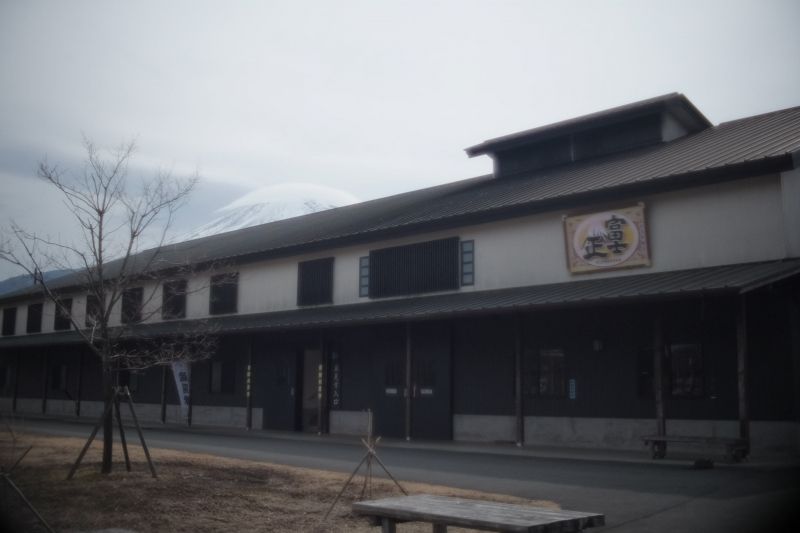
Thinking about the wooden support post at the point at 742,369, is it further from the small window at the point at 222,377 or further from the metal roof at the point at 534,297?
the small window at the point at 222,377

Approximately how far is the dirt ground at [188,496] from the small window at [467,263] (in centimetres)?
946

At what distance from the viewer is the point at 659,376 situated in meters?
16.6

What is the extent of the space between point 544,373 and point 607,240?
364 centimetres

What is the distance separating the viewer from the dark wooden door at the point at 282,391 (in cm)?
2591

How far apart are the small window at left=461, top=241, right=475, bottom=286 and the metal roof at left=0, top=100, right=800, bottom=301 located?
70 centimetres

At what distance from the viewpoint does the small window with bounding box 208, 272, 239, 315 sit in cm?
3033

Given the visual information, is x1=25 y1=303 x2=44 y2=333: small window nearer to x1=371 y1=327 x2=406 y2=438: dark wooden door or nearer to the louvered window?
the louvered window

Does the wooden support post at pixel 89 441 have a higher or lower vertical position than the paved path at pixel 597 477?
higher

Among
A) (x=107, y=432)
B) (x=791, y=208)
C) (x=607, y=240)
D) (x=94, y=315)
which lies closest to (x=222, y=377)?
(x=94, y=315)

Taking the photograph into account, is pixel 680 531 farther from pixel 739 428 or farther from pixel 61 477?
pixel 61 477

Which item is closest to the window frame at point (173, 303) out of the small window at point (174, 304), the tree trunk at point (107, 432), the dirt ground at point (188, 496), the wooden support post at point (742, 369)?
the small window at point (174, 304)

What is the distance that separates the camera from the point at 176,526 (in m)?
9.02

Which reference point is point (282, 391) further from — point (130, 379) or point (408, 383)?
point (130, 379)

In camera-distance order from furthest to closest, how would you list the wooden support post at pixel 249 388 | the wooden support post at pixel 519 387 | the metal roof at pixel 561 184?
the wooden support post at pixel 249 388
the wooden support post at pixel 519 387
the metal roof at pixel 561 184
